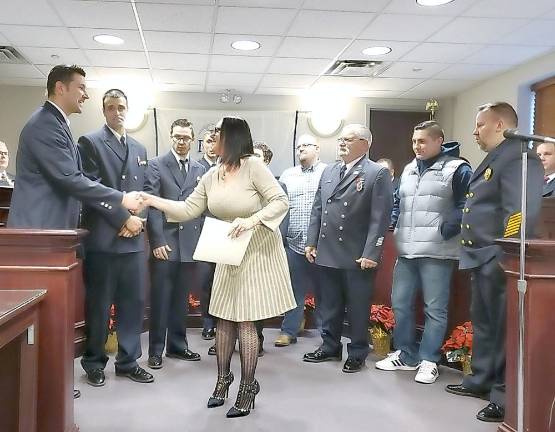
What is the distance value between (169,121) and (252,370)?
494 cm

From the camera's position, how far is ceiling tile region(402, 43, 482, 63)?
4828mm

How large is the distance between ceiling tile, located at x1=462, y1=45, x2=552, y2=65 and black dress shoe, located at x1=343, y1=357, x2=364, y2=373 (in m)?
3.11

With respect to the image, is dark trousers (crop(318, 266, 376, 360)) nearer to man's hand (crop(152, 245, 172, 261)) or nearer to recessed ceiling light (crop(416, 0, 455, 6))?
man's hand (crop(152, 245, 172, 261))

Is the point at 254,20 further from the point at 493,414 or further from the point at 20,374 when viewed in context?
the point at 20,374

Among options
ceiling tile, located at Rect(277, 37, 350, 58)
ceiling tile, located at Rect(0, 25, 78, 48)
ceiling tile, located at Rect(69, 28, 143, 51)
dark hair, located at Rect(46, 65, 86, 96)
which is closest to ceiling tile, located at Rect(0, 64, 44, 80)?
ceiling tile, located at Rect(0, 25, 78, 48)

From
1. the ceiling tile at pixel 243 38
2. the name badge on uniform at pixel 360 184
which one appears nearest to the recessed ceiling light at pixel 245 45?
the ceiling tile at pixel 243 38

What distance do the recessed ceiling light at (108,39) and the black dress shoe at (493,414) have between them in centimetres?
394

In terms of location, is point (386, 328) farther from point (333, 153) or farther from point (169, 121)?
point (169, 121)

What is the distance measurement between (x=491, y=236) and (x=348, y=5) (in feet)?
6.87

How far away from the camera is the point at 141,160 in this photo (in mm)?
2916

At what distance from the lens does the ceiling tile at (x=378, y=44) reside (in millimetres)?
4754

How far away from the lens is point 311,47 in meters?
4.91

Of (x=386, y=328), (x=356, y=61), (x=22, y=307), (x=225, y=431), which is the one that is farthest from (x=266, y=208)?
(x=356, y=61)

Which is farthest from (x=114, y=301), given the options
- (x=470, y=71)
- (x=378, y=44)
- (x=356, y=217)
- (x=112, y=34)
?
(x=470, y=71)
